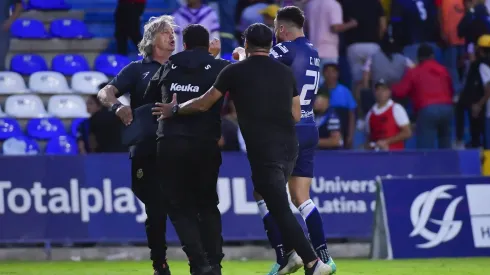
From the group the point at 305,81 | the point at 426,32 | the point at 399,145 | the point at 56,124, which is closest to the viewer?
the point at 305,81

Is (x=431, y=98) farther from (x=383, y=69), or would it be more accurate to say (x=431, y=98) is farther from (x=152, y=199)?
(x=152, y=199)

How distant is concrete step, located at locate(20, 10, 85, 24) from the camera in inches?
883

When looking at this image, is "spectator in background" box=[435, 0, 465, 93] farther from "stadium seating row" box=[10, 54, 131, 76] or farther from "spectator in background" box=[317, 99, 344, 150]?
"stadium seating row" box=[10, 54, 131, 76]

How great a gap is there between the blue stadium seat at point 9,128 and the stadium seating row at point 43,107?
10.1 inches

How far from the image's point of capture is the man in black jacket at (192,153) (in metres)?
10.7

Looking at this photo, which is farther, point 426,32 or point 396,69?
point 426,32

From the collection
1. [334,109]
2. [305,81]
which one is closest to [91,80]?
[334,109]

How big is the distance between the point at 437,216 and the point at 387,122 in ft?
9.32

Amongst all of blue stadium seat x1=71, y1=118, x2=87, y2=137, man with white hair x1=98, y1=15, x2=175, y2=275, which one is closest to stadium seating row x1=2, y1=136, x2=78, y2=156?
blue stadium seat x1=71, y1=118, x2=87, y2=137

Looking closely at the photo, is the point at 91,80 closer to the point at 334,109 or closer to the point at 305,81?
the point at 334,109

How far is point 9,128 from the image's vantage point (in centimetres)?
1984

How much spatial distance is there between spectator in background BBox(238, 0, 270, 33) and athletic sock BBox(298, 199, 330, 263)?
963 cm

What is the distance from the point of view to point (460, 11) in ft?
70.2

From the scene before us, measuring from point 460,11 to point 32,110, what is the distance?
7.17m
